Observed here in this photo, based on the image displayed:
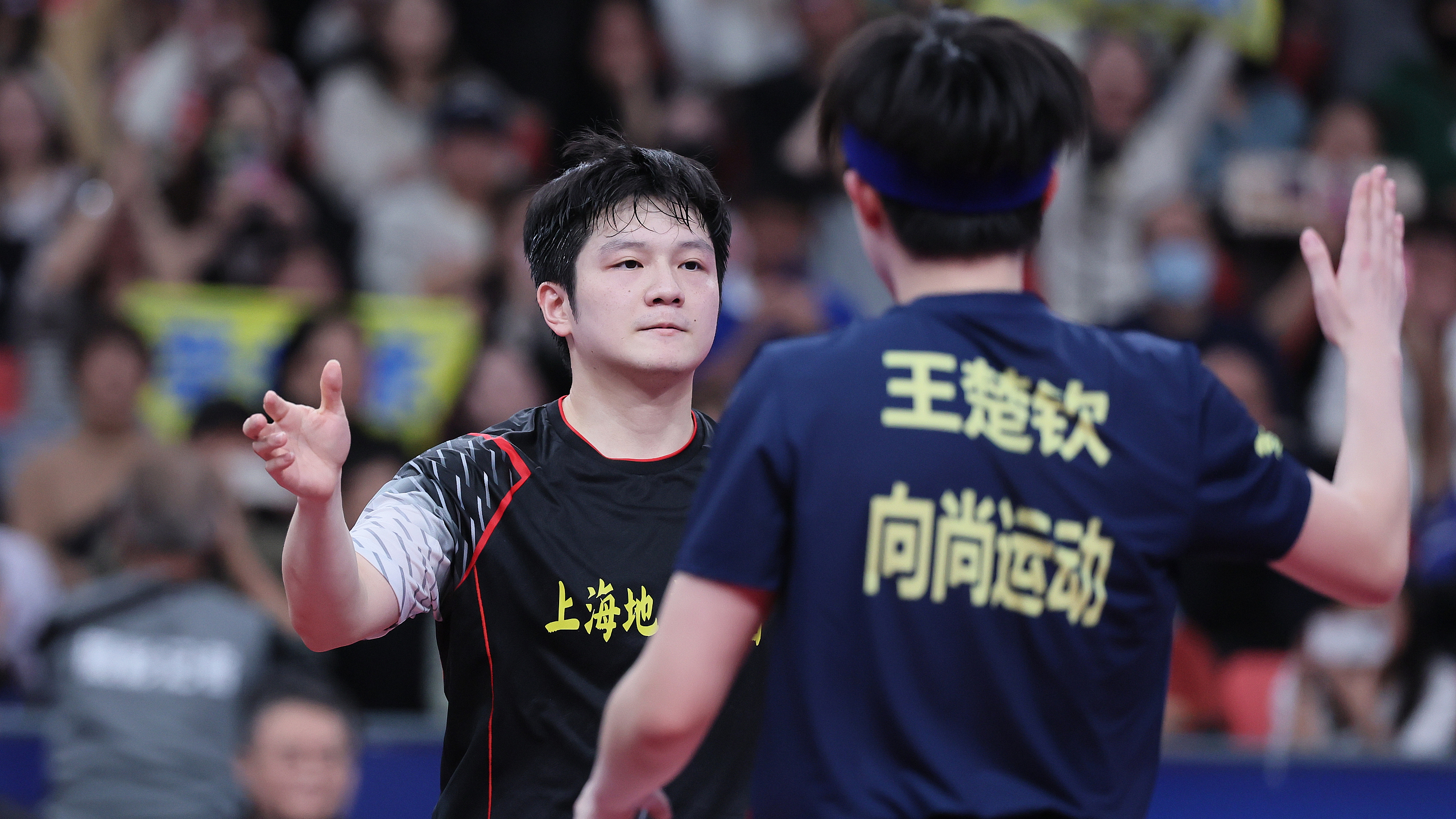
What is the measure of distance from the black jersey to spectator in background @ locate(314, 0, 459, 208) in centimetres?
604

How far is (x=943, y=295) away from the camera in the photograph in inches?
88.1

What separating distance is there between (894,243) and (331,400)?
3.33 ft

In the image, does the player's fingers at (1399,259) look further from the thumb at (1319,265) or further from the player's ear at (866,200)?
the player's ear at (866,200)

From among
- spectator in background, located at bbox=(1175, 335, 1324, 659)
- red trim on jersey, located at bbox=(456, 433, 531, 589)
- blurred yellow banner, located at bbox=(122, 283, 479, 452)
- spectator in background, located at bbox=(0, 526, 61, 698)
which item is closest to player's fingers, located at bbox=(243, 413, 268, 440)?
red trim on jersey, located at bbox=(456, 433, 531, 589)

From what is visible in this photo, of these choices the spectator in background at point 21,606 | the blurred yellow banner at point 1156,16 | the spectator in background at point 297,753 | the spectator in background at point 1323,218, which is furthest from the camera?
the spectator in background at point 1323,218

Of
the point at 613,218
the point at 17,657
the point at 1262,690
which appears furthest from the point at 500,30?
the point at 613,218

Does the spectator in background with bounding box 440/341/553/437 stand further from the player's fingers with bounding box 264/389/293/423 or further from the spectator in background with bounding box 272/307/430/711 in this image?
the player's fingers with bounding box 264/389/293/423

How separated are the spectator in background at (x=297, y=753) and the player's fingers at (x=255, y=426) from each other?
307 cm

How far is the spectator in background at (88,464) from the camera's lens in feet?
23.2

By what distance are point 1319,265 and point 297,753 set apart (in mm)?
3964

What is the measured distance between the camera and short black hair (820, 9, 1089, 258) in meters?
2.16

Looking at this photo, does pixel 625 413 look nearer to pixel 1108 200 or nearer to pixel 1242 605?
pixel 1242 605

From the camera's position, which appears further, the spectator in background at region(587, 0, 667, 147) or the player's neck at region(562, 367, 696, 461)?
the spectator in background at region(587, 0, 667, 147)

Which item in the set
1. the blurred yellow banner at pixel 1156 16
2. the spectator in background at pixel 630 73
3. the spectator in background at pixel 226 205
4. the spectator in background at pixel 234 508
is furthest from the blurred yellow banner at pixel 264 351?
the blurred yellow banner at pixel 1156 16
